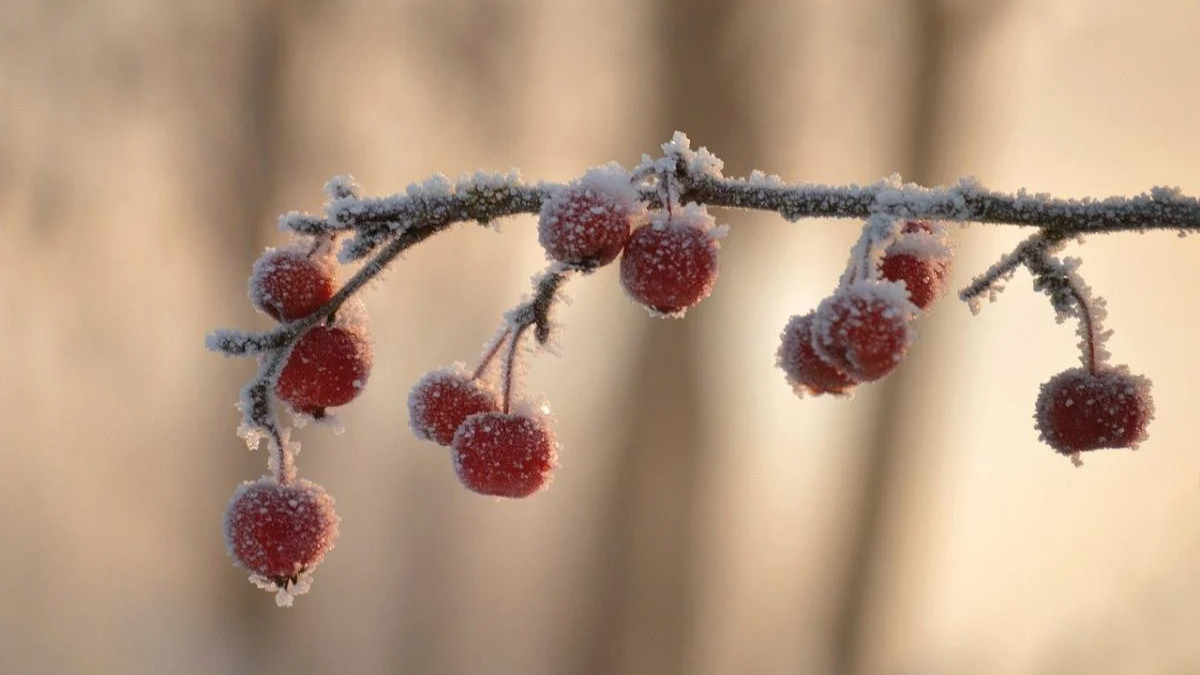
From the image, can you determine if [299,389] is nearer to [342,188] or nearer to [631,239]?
[342,188]

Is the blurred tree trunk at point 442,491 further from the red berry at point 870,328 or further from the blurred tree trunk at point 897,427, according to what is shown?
the red berry at point 870,328

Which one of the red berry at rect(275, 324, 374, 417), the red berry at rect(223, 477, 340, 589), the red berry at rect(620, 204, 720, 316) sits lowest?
the red berry at rect(223, 477, 340, 589)

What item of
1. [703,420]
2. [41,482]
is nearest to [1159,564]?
[703,420]

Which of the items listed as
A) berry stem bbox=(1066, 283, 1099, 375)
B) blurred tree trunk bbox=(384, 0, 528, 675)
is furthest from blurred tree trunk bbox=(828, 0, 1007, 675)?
berry stem bbox=(1066, 283, 1099, 375)

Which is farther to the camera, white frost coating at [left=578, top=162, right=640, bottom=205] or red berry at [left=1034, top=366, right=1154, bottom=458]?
red berry at [left=1034, top=366, right=1154, bottom=458]

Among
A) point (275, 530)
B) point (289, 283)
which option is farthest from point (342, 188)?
point (275, 530)

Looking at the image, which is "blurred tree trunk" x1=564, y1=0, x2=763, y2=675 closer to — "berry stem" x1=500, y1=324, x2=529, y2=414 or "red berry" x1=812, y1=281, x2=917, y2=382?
"berry stem" x1=500, y1=324, x2=529, y2=414
